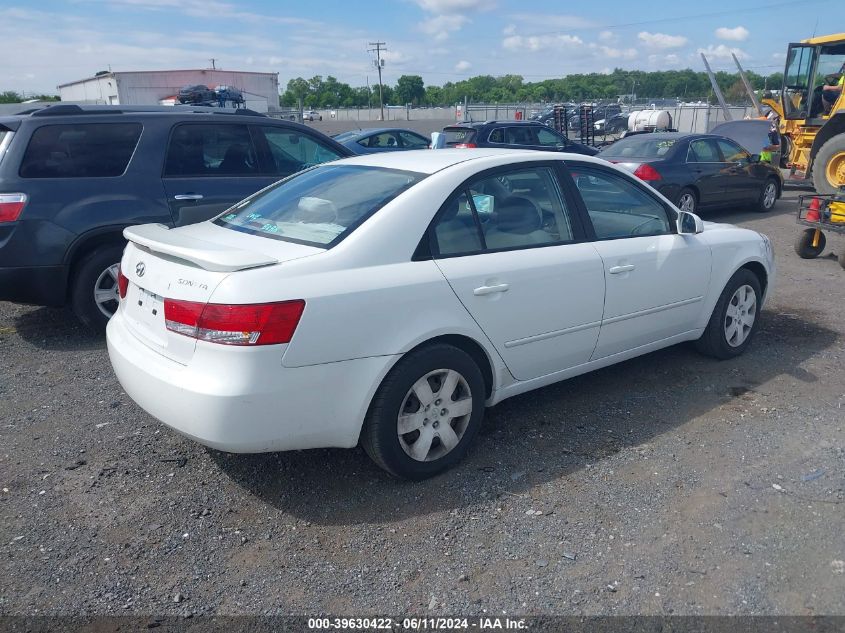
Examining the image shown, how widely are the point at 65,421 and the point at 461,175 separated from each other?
9.49ft

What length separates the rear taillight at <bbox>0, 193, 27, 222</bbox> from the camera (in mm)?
5352

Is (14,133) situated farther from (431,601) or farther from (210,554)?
(431,601)

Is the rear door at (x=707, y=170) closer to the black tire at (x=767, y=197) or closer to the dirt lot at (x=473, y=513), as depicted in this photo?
the black tire at (x=767, y=197)

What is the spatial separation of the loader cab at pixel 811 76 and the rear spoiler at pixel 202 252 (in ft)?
49.0

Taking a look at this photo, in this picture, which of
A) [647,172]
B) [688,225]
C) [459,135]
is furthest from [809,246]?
[459,135]

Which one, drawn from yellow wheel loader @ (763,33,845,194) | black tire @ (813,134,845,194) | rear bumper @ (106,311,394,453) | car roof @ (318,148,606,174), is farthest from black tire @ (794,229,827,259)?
rear bumper @ (106,311,394,453)

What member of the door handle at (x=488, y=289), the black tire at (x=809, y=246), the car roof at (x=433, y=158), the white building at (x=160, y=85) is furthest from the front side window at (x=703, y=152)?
the white building at (x=160, y=85)

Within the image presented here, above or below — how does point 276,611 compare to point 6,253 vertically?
below

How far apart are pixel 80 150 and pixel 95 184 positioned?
0.32 meters

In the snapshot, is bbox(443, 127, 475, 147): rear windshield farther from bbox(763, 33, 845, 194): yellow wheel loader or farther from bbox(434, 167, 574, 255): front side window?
bbox(434, 167, 574, 255): front side window

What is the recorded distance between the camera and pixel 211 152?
6402 mm

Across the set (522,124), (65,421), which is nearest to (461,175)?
(65,421)

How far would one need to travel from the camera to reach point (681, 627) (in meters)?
2.65

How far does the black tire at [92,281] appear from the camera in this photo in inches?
225
